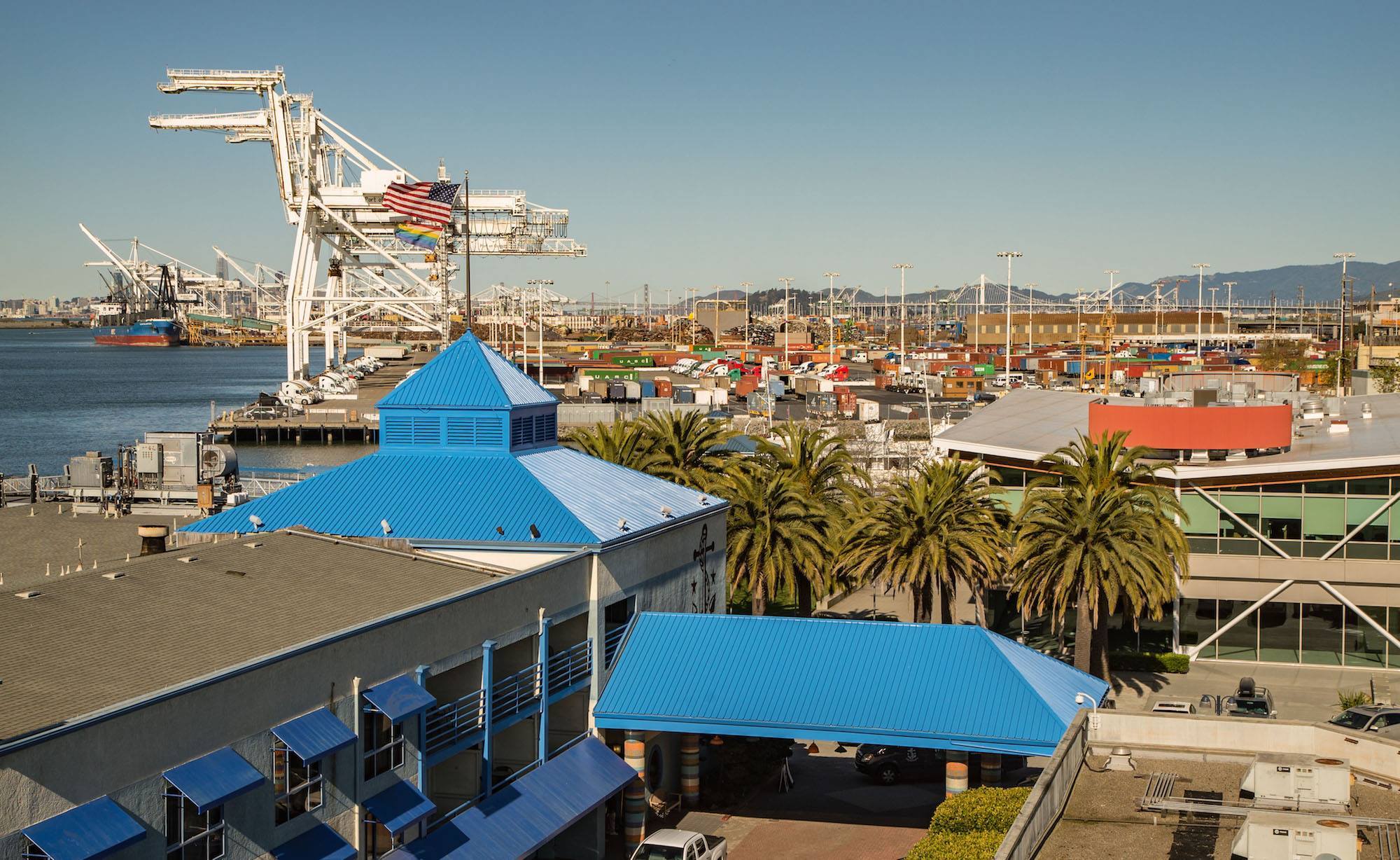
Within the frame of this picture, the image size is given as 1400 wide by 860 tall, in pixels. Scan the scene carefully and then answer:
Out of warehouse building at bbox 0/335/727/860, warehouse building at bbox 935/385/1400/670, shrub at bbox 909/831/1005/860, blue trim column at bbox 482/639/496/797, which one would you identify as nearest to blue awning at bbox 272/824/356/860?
warehouse building at bbox 0/335/727/860

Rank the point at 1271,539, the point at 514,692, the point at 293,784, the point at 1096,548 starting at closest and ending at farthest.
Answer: the point at 293,784 < the point at 514,692 < the point at 1096,548 < the point at 1271,539

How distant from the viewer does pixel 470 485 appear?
31.5 meters

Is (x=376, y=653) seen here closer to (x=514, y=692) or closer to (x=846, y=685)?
(x=514, y=692)

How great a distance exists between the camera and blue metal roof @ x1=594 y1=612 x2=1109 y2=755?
26422 millimetres

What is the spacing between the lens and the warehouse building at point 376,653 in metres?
17.3

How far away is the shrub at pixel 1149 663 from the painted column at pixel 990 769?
1758 cm

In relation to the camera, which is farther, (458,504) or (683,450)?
(683,450)

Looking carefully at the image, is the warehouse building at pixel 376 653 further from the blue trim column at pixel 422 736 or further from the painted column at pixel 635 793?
the painted column at pixel 635 793

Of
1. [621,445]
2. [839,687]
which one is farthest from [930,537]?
[621,445]

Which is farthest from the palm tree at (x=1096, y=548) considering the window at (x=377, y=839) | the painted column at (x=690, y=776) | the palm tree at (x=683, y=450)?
the window at (x=377, y=839)

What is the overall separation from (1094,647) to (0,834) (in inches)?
1214

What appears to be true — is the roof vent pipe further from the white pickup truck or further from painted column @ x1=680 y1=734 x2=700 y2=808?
painted column @ x1=680 y1=734 x2=700 y2=808

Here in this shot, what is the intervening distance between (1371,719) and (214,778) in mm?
26248

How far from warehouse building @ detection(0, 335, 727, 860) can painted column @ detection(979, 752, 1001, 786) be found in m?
6.78
